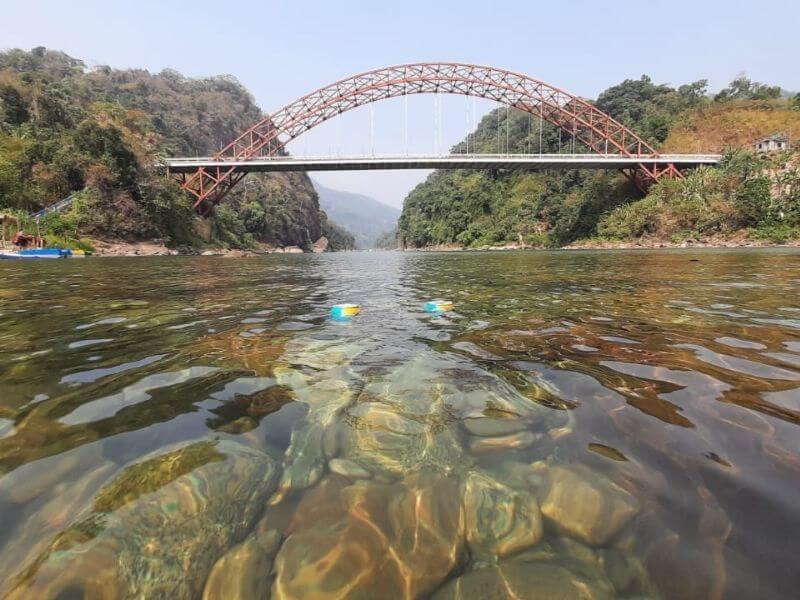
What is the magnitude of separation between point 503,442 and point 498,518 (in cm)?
51

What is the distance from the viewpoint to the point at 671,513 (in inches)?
56.6

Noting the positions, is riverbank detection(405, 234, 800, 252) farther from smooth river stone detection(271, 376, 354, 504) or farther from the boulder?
the boulder

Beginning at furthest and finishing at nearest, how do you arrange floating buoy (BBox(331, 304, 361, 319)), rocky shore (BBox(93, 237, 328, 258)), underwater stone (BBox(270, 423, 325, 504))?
rocky shore (BBox(93, 237, 328, 258)) → floating buoy (BBox(331, 304, 361, 319)) → underwater stone (BBox(270, 423, 325, 504))

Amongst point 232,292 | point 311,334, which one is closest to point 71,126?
point 232,292

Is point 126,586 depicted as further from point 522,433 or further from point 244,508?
point 522,433

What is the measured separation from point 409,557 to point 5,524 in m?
1.43

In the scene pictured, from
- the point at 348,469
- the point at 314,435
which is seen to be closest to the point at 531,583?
the point at 348,469

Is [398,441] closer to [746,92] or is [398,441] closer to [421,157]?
[421,157]

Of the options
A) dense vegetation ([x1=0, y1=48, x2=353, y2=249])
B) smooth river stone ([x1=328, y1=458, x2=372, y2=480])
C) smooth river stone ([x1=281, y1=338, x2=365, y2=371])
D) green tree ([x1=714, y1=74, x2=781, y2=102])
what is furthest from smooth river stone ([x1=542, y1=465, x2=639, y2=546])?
green tree ([x1=714, y1=74, x2=781, y2=102])

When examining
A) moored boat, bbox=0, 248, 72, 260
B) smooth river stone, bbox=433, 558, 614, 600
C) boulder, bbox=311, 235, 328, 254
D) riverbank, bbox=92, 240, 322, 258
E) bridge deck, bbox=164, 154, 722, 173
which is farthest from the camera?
boulder, bbox=311, 235, 328, 254

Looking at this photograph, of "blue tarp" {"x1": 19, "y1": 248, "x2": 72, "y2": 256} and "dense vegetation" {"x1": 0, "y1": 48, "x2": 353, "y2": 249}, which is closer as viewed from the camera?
"blue tarp" {"x1": 19, "y1": 248, "x2": 72, "y2": 256}

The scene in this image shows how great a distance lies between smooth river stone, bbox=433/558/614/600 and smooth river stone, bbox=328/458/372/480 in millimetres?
608

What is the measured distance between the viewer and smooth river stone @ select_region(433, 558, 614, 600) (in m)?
1.16

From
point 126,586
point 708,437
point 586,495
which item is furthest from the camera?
point 708,437
